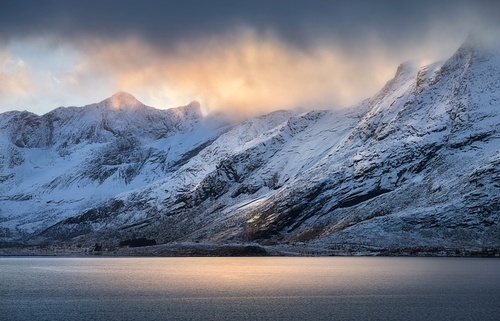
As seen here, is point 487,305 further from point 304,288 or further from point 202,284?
point 202,284

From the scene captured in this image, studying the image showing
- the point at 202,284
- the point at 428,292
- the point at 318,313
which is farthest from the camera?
the point at 202,284

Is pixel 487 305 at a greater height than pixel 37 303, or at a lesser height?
lesser

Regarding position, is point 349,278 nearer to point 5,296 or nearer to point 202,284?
point 202,284

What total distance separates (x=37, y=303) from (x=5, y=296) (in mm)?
11758

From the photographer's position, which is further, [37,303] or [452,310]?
[37,303]

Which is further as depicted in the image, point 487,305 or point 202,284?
point 202,284

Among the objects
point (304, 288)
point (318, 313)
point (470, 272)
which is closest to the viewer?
→ point (318, 313)

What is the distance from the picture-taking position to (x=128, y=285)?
11738cm

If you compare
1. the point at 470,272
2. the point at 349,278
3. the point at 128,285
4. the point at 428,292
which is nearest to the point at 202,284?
the point at 128,285

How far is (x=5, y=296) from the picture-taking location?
95.6 meters

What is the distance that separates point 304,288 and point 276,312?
32.0 meters

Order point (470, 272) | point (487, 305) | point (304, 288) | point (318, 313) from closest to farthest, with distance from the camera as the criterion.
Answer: point (318, 313)
point (487, 305)
point (304, 288)
point (470, 272)

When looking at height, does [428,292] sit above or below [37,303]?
below

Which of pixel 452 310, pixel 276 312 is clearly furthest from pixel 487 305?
pixel 276 312
